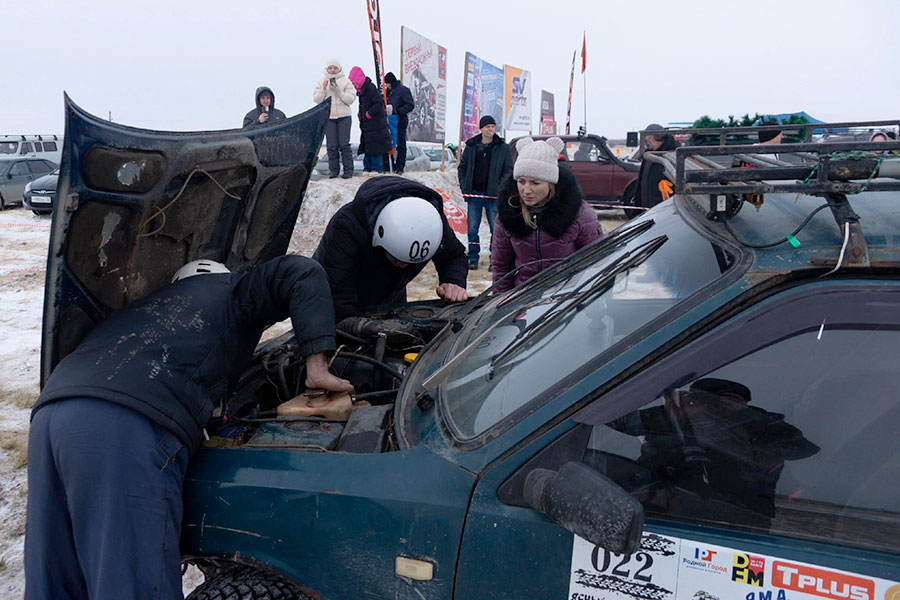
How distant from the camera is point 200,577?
8.93ft

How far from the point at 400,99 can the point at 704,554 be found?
35.6 ft

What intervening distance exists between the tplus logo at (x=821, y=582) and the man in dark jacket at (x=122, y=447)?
1.42 metres

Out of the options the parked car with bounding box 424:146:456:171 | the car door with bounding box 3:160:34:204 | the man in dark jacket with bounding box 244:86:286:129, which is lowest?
the car door with bounding box 3:160:34:204

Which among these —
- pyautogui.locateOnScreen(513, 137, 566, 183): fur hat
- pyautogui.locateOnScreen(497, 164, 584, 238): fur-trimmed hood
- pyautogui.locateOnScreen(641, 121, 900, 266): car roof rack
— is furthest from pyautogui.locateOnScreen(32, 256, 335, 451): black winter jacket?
pyautogui.locateOnScreen(497, 164, 584, 238): fur-trimmed hood

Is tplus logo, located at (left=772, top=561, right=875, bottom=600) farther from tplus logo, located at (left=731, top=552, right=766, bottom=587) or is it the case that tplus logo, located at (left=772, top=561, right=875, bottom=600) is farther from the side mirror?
the side mirror

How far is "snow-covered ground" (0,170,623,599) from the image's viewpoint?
298 cm

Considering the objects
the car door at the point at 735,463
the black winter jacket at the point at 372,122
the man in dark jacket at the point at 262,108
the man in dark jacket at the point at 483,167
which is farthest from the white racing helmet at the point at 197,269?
the black winter jacket at the point at 372,122

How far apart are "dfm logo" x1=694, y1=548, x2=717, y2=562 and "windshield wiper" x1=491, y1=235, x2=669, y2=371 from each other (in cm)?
69

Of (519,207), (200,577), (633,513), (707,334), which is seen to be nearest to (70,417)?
(200,577)

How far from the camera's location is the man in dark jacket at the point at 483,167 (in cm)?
785

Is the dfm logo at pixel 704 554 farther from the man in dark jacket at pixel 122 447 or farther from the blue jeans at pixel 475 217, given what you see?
the blue jeans at pixel 475 217

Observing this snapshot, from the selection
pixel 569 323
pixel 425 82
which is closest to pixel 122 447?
pixel 569 323

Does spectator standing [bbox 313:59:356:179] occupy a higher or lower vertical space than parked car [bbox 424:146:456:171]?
lower

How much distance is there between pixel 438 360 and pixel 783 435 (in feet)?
3.43
